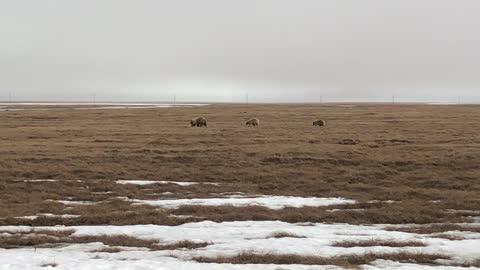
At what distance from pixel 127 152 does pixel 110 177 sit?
641cm

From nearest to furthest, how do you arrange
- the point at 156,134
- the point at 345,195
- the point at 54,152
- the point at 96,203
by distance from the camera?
1. the point at 96,203
2. the point at 345,195
3. the point at 54,152
4. the point at 156,134

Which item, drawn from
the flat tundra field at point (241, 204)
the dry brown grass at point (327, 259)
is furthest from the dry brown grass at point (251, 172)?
the dry brown grass at point (327, 259)

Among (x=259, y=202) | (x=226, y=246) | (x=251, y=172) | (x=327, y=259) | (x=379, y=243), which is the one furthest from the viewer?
(x=251, y=172)

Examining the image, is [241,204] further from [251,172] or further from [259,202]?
[251,172]

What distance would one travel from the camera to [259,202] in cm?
1848

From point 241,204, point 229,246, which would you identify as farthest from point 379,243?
point 241,204

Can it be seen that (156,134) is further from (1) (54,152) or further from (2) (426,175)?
(2) (426,175)

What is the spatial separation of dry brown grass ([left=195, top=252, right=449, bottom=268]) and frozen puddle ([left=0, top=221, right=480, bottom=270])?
0.24 meters

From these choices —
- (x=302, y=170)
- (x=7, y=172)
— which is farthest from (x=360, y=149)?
(x=7, y=172)

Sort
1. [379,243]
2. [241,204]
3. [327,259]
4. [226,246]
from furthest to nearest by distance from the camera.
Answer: [241,204], [379,243], [226,246], [327,259]

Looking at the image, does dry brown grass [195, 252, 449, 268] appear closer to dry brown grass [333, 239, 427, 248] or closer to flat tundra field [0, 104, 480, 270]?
flat tundra field [0, 104, 480, 270]

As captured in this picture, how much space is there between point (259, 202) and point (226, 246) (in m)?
6.14

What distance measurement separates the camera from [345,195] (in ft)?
66.8

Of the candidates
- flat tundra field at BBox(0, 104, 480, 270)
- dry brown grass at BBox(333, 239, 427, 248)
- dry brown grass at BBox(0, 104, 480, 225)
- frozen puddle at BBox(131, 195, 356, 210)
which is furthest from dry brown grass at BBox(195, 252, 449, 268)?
frozen puddle at BBox(131, 195, 356, 210)
